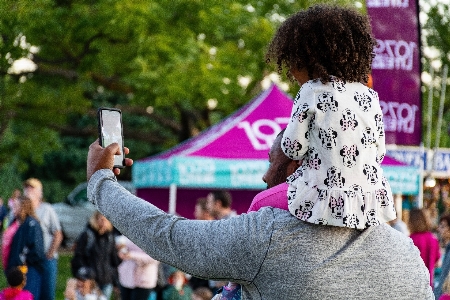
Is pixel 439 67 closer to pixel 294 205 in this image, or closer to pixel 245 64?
pixel 245 64

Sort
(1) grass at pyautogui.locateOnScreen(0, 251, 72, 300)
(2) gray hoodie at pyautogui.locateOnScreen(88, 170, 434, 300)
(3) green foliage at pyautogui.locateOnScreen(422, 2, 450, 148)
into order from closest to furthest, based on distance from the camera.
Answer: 1. (2) gray hoodie at pyautogui.locateOnScreen(88, 170, 434, 300)
2. (1) grass at pyautogui.locateOnScreen(0, 251, 72, 300)
3. (3) green foliage at pyautogui.locateOnScreen(422, 2, 450, 148)

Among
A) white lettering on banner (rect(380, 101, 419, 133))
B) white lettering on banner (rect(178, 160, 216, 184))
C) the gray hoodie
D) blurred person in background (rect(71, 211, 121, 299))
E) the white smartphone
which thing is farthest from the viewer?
white lettering on banner (rect(380, 101, 419, 133))

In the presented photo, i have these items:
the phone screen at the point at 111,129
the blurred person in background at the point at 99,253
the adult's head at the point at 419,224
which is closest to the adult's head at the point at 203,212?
the blurred person in background at the point at 99,253

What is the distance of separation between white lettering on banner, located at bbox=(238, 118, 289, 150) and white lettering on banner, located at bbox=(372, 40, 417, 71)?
153 centimetres

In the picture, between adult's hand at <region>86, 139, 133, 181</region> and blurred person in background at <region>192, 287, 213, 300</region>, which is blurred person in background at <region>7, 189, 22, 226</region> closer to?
blurred person in background at <region>192, 287, 213, 300</region>

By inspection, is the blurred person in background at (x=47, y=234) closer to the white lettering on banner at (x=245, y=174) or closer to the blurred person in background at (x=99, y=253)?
the blurred person in background at (x=99, y=253)

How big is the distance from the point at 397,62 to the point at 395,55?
0.11 m

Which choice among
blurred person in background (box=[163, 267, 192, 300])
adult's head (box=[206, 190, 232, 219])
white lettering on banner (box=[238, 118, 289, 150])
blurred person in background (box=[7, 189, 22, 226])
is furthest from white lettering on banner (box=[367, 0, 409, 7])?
blurred person in background (box=[7, 189, 22, 226])

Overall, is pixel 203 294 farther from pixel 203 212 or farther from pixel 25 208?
pixel 25 208

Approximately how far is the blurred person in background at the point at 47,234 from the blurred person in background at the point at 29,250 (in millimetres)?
101

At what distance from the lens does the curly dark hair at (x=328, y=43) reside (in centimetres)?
189

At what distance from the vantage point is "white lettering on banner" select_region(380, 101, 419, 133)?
1131cm

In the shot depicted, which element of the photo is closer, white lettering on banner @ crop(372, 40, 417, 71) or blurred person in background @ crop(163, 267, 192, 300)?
blurred person in background @ crop(163, 267, 192, 300)

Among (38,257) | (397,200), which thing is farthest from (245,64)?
(38,257)
